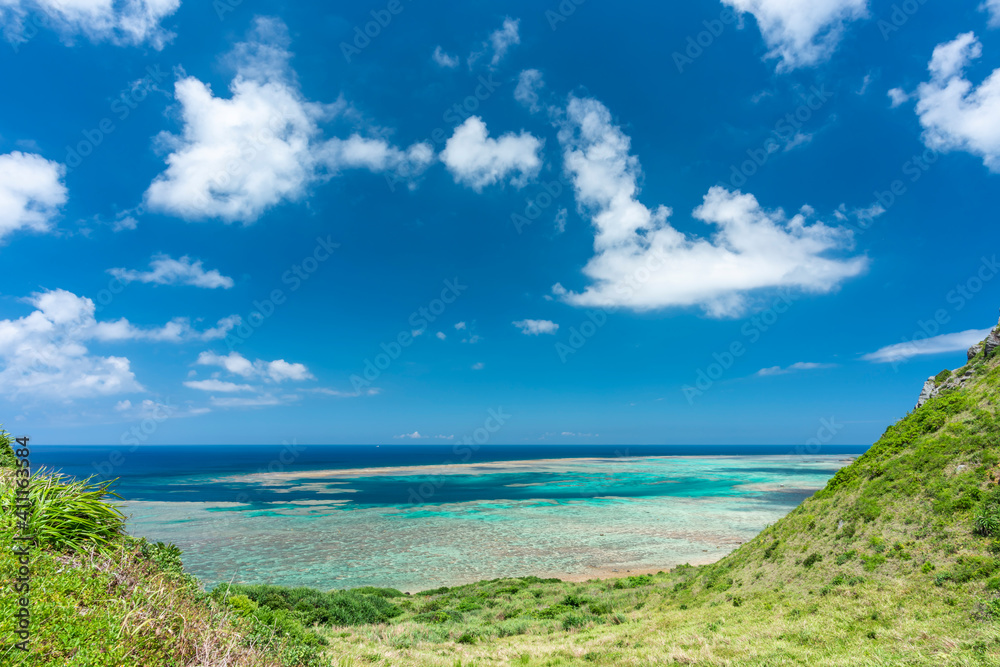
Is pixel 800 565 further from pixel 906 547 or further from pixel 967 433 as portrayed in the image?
pixel 967 433

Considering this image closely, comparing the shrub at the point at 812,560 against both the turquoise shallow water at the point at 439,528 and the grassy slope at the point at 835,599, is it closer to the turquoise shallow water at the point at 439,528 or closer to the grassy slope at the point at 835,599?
the grassy slope at the point at 835,599

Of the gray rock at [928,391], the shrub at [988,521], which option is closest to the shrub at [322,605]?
the shrub at [988,521]

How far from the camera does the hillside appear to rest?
6574mm

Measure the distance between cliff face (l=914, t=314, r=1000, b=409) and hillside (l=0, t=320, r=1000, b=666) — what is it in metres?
0.14

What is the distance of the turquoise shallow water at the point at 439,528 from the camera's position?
125ft

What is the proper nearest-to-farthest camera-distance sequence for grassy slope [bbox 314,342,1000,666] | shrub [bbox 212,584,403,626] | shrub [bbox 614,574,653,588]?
grassy slope [bbox 314,342,1000,666] → shrub [bbox 212,584,403,626] → shrub [bbox 614,574,653,588]

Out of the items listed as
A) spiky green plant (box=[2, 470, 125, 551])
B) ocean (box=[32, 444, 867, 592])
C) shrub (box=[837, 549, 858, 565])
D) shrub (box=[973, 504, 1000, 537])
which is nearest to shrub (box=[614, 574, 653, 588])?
ocean (box=[32, 444, 867, 592])

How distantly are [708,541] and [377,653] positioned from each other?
140ft

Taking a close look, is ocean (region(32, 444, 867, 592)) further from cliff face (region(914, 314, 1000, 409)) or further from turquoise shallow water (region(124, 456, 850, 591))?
cliff face (region(914, 314, 1000, 409))

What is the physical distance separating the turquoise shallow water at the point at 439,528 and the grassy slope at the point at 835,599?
44.8 ft

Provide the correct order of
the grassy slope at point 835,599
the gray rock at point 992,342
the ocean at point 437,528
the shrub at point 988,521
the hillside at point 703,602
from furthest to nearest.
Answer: the ocean at point 437,528 < the gray rock at point 992,342 < the shrub at point 988,521 < the grassy slope at point 835,599 < the hillside at point 703,602

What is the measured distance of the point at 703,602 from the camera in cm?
2027

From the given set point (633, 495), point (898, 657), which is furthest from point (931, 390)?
point (633, 495)

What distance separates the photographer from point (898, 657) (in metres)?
10.6
